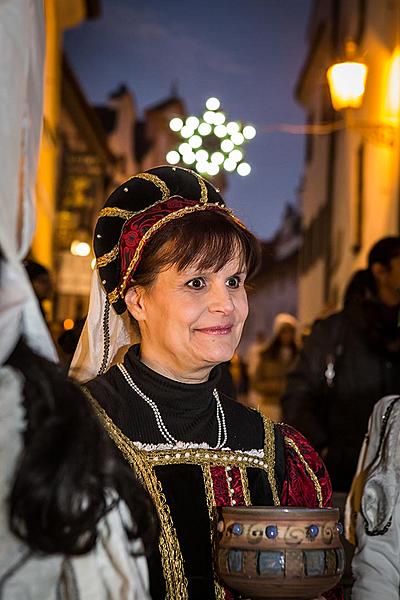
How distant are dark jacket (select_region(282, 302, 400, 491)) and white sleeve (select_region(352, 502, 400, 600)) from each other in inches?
103

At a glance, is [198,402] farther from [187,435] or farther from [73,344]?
[73,344]

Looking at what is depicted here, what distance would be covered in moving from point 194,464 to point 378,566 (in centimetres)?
52

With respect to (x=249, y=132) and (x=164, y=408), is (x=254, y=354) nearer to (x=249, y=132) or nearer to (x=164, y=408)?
(x=249, y=132)

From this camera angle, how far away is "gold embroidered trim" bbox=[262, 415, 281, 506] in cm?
294

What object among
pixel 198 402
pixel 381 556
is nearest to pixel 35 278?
pixel 198 402

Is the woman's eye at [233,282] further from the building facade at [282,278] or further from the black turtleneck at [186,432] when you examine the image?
the building facade at [282,278]

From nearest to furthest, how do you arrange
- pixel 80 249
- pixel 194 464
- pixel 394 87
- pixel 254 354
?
pixel 194 464
pixel 394 87
pixel 254 354
pixel 80 249

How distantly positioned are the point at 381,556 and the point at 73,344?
1.67 m

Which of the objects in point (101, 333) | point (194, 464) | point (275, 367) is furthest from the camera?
point (275, 367)

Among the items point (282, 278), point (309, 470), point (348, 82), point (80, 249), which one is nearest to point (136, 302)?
point (309, 470)

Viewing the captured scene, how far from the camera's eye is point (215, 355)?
286 cm

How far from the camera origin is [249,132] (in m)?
10.2

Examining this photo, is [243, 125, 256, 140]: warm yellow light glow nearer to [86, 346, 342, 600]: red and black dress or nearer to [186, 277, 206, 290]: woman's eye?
[86, 346, 342, 600]: red and black dress

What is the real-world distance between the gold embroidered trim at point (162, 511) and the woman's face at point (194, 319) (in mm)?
224
